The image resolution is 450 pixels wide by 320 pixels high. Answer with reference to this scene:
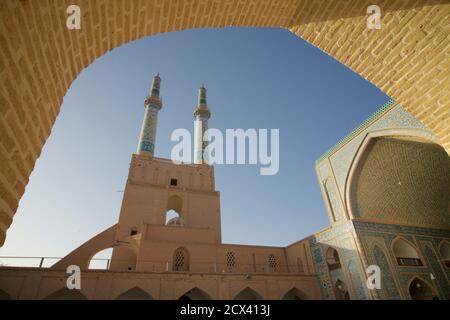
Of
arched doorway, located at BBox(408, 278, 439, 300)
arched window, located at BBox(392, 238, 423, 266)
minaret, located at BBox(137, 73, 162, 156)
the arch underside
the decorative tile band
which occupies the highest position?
minaret, located at BBox(137, 73, 162, 156)

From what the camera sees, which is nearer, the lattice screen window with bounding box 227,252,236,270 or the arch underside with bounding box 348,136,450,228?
the arch underside with bounding box 348,136,450,228

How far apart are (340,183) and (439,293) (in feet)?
21.9

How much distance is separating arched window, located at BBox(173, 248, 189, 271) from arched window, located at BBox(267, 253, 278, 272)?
5.66 meters

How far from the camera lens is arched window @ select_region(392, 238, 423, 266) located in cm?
1279

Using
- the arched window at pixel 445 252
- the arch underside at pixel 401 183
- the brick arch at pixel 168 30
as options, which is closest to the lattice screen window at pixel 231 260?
the arch underside at pixel 401 183

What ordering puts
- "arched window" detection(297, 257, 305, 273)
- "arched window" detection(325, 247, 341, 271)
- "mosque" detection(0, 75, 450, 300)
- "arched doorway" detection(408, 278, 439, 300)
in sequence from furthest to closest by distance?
1. "arched window" detection(297, 257, 305, 273)
2. "arched window" detection(325, 247, 341, 271)
3. "arched doorway" detection(408, 278, 439, 300)
4. "mosque" detection(0, 75, 450, 300)

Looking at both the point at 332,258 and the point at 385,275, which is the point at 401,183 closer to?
the point at 385,275

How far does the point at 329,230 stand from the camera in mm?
14250

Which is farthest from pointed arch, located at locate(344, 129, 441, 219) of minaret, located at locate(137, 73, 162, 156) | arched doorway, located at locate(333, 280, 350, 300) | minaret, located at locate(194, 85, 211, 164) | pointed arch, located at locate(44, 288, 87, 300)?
minaret, located at locate(137, 73, 162, 156)

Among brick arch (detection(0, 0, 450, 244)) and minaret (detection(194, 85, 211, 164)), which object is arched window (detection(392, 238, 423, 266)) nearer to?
brick arch (detection(0, 0, 450, 244))

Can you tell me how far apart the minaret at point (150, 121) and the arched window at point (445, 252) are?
19474mm

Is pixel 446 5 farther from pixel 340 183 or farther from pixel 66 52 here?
pixel 340 183

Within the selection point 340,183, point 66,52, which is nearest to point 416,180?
point 340,183

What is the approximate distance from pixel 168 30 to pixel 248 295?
1435 centimetres
